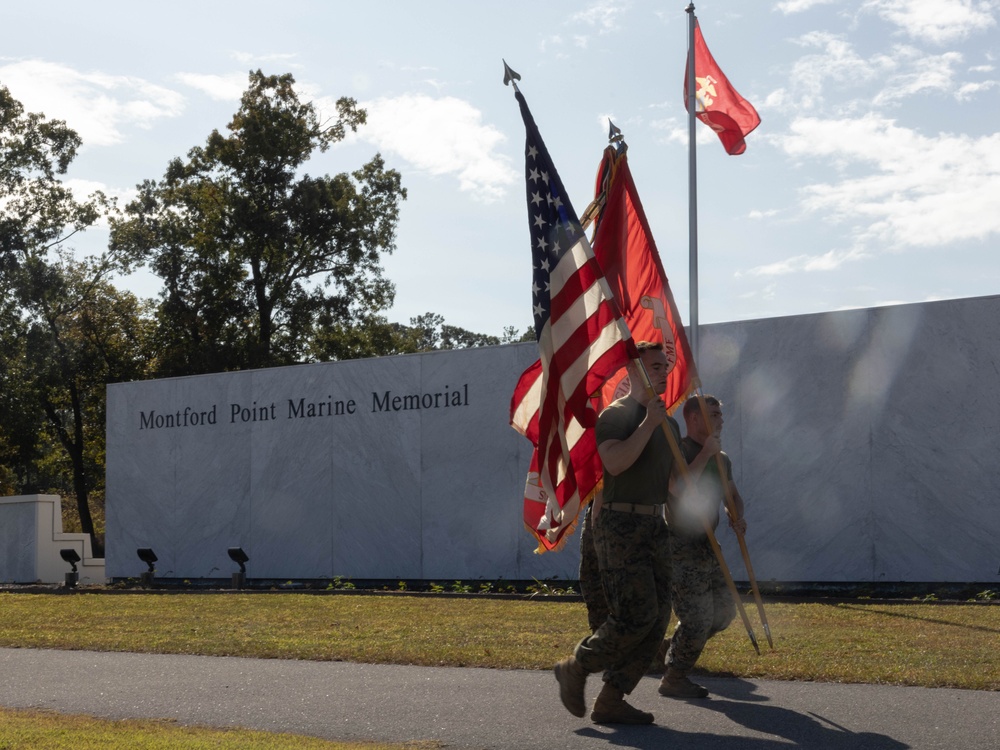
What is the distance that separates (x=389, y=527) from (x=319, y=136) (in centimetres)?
2621

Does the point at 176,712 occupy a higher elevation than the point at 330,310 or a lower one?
lower

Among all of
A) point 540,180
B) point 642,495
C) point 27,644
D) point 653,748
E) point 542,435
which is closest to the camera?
point 653,748

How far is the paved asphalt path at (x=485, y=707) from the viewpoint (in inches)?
247

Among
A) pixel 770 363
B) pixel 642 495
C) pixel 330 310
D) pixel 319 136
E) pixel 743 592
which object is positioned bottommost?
pixel 743 592

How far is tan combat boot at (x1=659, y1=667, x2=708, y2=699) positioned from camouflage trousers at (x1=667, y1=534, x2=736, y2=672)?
41mm

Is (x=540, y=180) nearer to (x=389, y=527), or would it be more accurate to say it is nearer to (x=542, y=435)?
(x=542, y=435)

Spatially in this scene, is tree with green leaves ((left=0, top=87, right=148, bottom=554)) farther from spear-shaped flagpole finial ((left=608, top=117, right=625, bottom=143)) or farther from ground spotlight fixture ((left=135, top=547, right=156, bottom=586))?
spear-shaped flagpole finial ((left=608, top=117, right=625, bottom=143))

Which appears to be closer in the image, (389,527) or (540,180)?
(540,180)

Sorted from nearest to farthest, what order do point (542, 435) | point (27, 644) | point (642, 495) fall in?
point (642, 495) < point (542, 435) < point (27, 644)

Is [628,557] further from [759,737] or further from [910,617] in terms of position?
[910,617]

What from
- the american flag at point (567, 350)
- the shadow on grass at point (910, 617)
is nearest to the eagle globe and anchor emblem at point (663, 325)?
the american flag at point (567, 350)

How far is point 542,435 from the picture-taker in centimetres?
745

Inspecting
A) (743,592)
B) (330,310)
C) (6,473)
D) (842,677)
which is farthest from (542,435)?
(6,473)

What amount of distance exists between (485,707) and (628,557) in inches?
60.1
